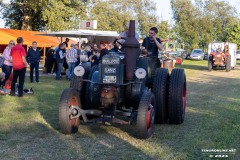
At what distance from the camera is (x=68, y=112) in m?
6.09

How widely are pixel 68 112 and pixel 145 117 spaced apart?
4.00ft

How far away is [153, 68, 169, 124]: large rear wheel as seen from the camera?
6.91 metres

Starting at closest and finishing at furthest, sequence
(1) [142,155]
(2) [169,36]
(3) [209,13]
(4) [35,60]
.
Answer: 1. (1) [142,155]
2. (4) [35,60]
3. (2) [169,36]
4. (3) [209,13]

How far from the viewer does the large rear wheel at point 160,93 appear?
6.91m

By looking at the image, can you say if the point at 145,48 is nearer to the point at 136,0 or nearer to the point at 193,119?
the point at 193,119

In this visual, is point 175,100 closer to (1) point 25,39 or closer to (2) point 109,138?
(2) point 109,138

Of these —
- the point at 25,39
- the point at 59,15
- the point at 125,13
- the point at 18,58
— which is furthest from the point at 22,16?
the point at 18,58

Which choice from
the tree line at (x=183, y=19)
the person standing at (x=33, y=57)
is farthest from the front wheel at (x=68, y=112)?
the tree line at (x=183, y=19)

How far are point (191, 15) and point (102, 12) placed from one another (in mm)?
13805

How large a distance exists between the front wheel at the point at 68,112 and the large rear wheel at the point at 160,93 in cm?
148

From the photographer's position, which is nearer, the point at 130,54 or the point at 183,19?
the point at 130,54

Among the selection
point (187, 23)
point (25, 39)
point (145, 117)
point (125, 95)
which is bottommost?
point (145, 117)

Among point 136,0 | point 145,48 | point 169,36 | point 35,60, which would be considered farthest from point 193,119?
point 136,0

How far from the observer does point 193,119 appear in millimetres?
7766
